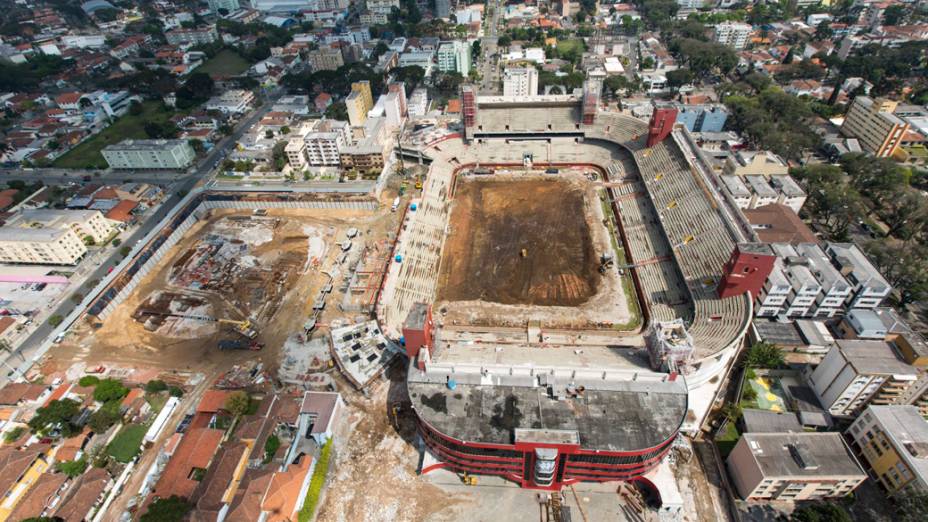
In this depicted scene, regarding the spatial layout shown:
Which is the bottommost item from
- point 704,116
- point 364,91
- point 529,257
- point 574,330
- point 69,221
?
point 574,330

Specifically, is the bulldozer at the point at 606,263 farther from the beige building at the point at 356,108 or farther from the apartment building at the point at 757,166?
the beige building at the point at 356,108

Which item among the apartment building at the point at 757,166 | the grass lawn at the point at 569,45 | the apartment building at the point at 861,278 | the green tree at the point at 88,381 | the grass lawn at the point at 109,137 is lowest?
the green tree at the point at 88,381

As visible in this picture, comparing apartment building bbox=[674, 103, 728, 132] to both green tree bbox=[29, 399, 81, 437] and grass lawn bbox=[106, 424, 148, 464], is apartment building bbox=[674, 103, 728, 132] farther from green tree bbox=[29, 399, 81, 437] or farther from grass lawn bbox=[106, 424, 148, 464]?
green tree bbox=[29, 399, 81, 437]

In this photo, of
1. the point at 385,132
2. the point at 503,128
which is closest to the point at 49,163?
the point at 385,132

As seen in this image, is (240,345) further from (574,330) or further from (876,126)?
(876,126)

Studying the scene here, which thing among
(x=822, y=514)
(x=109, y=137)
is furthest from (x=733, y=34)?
(x=109, y=137)

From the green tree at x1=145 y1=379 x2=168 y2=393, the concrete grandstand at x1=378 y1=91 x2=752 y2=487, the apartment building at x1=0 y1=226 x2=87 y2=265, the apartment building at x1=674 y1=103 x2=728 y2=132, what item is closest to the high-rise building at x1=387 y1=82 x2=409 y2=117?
the concrete grandstand at x1=378 y1=91 x2=752 y2=487

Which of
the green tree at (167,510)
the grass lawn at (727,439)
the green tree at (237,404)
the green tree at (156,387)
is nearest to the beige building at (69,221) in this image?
the green tree at (156,387)

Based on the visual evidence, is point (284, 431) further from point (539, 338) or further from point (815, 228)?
point (815, 228)
